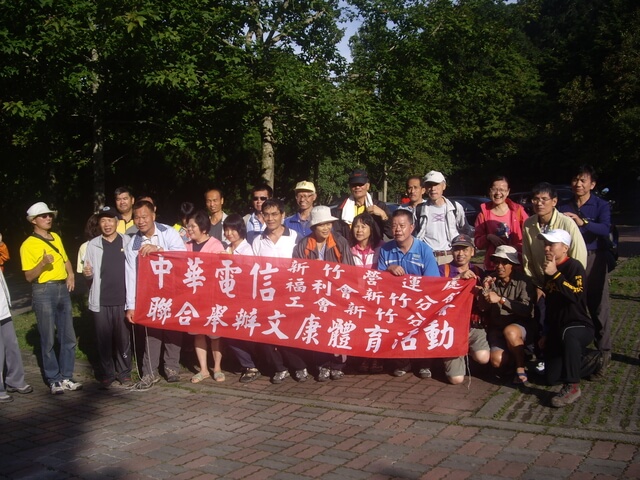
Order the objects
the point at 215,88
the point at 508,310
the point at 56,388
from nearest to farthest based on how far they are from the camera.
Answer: the point at 508,310
the point at 56,388
the point at 215,88

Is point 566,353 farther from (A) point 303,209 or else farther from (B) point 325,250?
(A) point 303,209

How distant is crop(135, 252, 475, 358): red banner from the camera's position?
6742 mm

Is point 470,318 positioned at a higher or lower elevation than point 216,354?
higher

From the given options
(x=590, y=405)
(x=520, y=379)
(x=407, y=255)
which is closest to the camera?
(x=590, y=405)

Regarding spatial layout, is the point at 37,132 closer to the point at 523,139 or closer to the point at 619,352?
the point at 619,352

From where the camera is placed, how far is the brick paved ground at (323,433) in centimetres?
494

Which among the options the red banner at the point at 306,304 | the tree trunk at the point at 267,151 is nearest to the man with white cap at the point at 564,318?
the red banner at the point at 306,304

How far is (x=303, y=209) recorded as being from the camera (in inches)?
316

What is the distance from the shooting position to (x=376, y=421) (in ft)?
19.5

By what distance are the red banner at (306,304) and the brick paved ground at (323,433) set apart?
1.68ft

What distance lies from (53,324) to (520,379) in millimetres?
5028

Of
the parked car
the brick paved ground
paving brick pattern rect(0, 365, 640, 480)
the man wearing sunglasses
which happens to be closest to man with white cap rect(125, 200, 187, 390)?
the brick paved ground

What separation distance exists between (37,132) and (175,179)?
721 centimetres

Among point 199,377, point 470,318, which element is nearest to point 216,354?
point 199,377
